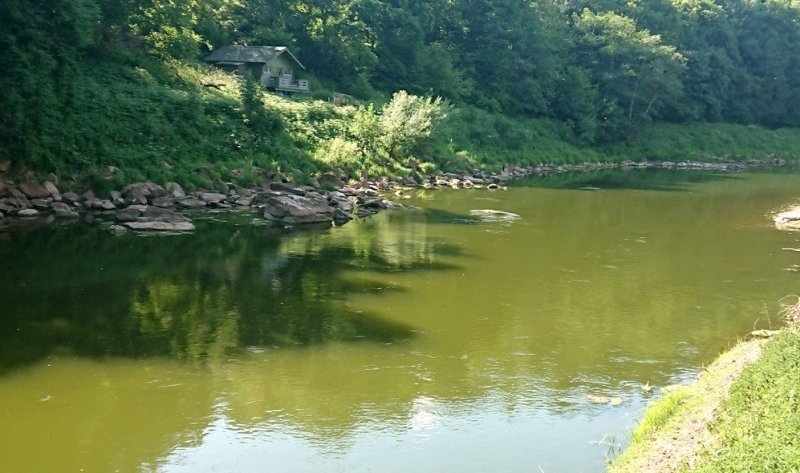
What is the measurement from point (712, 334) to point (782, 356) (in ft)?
21.2

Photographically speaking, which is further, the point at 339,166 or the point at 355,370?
the point at 339,166

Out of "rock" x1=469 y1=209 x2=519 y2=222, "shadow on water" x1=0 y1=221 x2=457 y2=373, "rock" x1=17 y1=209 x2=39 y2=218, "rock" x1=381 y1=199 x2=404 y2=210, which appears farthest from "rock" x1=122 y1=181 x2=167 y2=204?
"rock" x1=469 y1=209 x2=519 y2=222

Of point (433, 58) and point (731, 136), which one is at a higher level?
point (433, 58)

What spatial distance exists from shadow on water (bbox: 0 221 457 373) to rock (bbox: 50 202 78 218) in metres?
1.99

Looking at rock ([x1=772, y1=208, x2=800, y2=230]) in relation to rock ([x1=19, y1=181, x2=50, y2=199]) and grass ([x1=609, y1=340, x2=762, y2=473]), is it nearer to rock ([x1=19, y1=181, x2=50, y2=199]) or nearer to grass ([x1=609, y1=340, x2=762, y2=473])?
grass ([x1=609, y1=340, x2=762, y2=473])

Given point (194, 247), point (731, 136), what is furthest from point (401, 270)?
point (731, 136)

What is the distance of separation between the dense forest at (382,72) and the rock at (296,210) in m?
5.40

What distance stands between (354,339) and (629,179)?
3920 cm

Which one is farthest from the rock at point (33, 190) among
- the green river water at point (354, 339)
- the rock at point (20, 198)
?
the green river water at point (354, 339)

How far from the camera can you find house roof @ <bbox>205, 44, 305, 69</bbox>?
152 feet

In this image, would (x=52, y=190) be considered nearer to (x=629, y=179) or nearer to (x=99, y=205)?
(x=99, y=205)

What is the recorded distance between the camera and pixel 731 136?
236ft

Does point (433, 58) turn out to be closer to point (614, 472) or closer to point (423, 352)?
point (423, 352)

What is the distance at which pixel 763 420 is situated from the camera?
7715 millimetres
